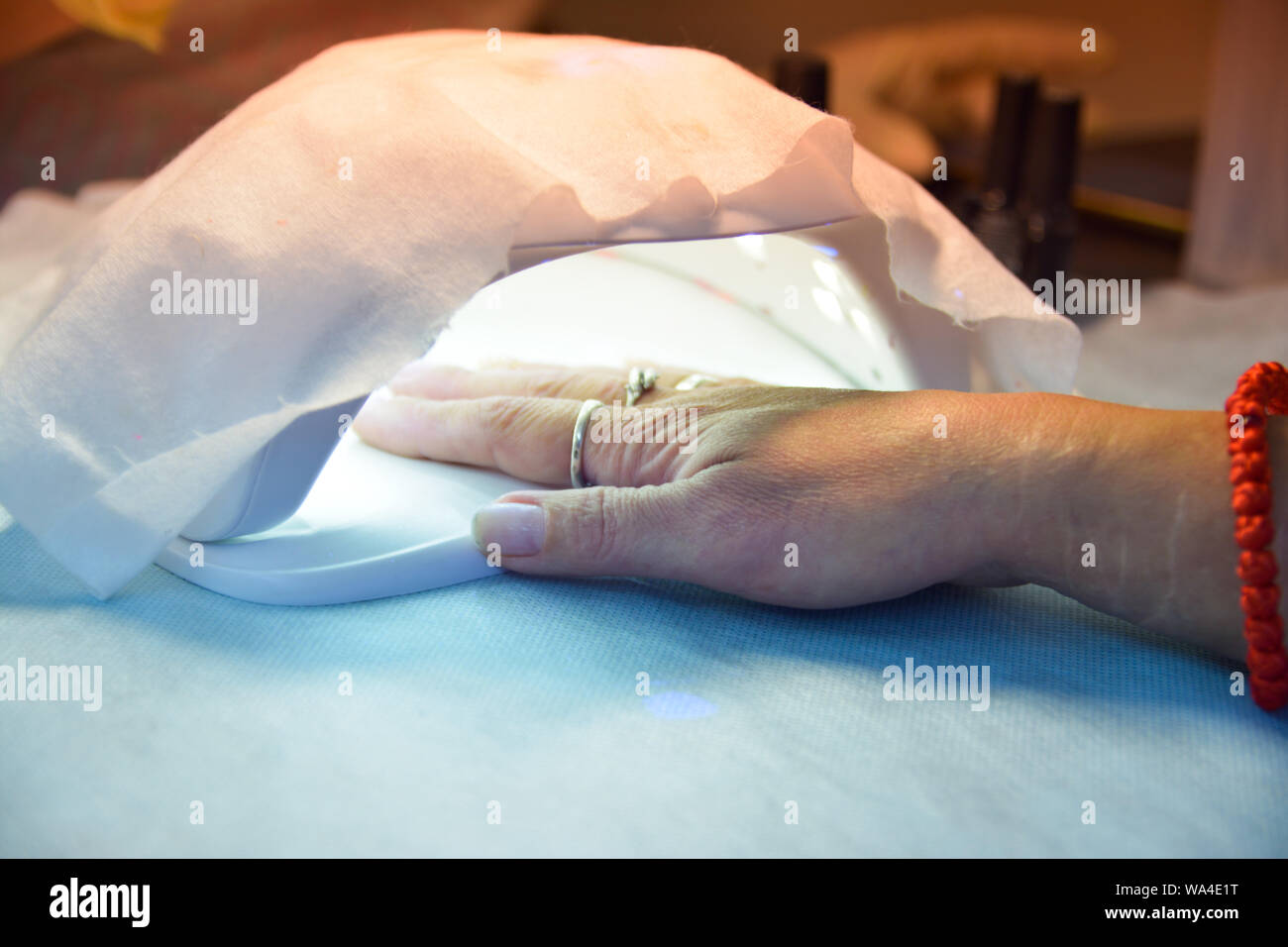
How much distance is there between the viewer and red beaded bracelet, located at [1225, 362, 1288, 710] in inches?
20.4

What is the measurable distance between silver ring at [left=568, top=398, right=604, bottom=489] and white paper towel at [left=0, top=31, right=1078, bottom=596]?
14 cm

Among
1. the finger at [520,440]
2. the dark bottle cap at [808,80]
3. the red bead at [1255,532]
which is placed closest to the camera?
the red bead at [1255,532]

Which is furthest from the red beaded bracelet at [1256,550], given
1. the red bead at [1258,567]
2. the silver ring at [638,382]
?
the silver ring at [638,382]

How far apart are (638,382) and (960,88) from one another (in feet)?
3.90

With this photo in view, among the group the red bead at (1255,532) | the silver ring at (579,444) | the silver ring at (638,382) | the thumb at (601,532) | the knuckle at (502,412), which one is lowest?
the red bead at (1255,532)

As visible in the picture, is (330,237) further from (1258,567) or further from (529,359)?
(1258,567)

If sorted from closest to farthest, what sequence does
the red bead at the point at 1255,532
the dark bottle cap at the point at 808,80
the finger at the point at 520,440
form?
the red bead at the point at 1255,532 → the finger at the point at 520,440 → the dark bottle cap at the point at 808,80

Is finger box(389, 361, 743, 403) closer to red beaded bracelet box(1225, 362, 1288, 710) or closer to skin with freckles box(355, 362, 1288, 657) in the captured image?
skin with freckles box(355, 362, 1288, 657)

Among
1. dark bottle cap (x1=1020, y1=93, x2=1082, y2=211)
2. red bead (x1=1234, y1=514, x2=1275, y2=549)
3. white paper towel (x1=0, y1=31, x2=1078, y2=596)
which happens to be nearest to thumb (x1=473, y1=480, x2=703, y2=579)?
white paper towel (x1=0, y1=31, x2=1078, y2=596)

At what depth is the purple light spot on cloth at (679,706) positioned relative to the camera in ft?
1.73

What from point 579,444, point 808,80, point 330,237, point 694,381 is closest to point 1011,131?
point 808,80

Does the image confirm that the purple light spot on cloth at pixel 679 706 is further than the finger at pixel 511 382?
No

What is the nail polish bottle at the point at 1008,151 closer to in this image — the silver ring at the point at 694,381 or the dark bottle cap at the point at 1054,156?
the dark bottle cap at the point at 1054,156

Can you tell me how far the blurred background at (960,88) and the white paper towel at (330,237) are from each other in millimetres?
625
